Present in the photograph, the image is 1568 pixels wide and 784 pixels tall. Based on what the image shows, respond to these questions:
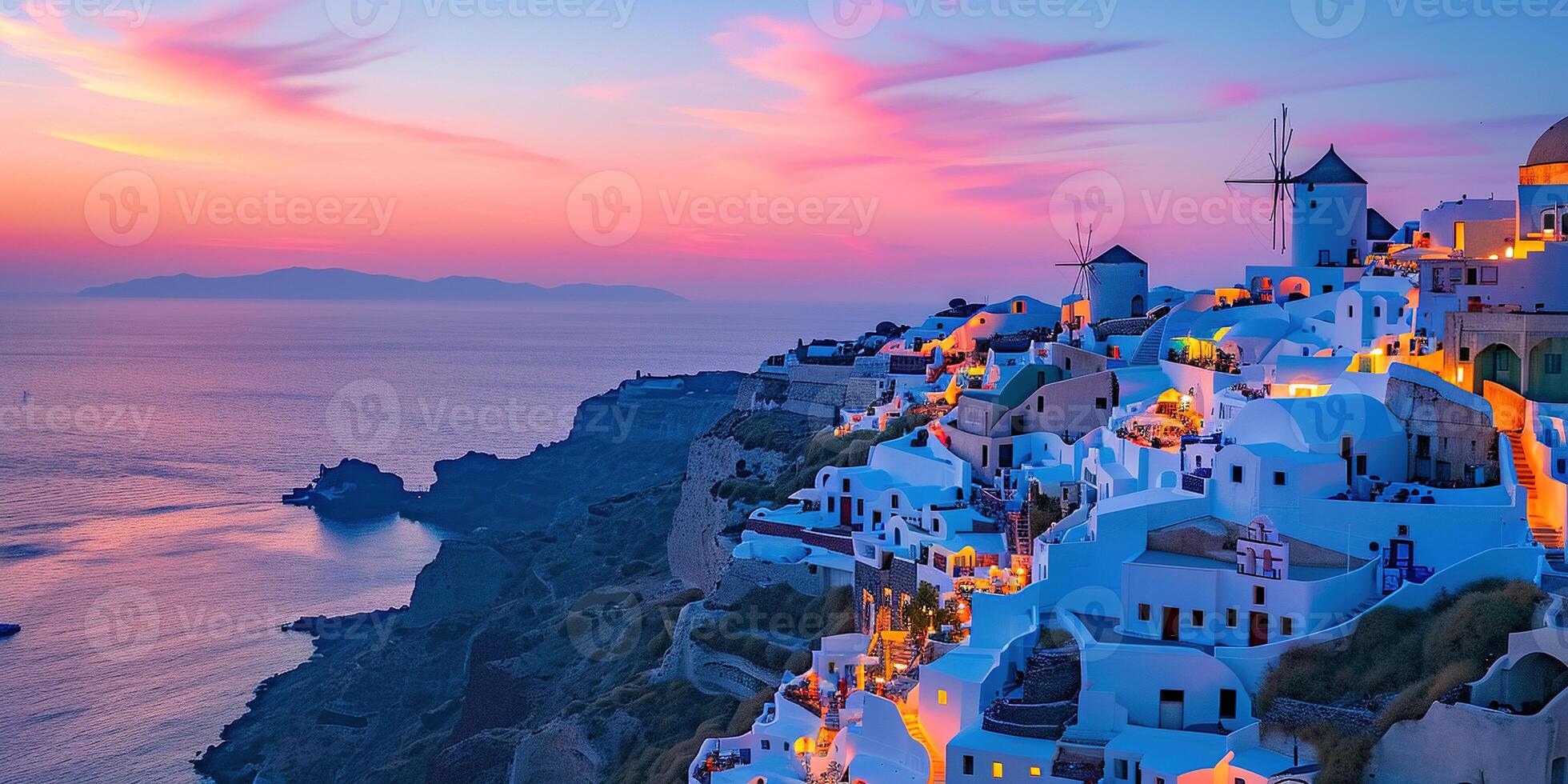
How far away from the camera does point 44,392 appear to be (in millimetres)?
120312

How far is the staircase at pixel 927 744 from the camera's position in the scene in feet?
58.0

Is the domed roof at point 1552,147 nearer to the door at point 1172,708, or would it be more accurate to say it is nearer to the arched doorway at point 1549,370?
the arched doorway at point 1549,370

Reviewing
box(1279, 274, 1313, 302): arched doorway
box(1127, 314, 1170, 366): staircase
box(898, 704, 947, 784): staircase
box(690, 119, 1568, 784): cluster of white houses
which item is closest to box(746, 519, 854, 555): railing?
box(690, 119, 1568, 784): cluster of white houses

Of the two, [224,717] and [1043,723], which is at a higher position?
[1043,723]

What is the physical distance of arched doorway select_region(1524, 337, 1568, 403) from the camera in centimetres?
1966

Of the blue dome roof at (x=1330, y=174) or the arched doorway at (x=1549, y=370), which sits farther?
the blue dome roof at (x=1330, y=174)

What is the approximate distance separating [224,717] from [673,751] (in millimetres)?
18027

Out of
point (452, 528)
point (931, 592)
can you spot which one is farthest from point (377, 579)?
point (931, 592)

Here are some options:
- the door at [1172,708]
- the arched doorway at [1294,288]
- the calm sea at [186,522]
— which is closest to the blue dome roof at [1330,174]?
the arched doorway at [1294,288]

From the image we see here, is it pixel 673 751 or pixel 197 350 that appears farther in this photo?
pixel 197 350

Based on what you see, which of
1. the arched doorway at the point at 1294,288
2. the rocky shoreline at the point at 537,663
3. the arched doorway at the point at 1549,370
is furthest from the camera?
the arched doorway at the point at 1294,288

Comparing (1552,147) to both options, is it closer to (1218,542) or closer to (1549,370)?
(1549,370)

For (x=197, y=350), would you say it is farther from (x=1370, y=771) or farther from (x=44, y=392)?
(x=1370, y=771)

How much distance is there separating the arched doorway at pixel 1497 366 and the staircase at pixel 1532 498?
1.47m
